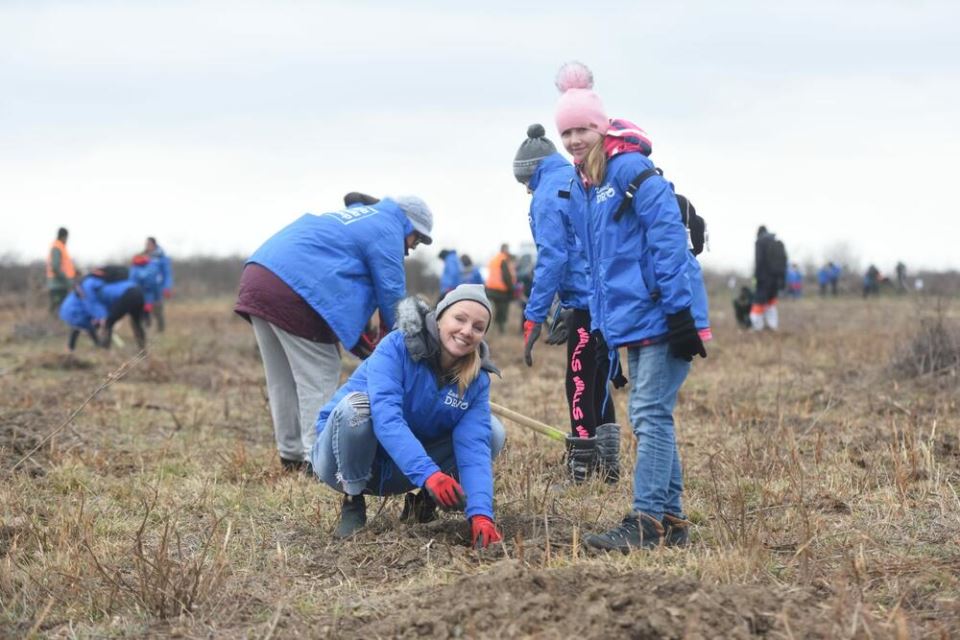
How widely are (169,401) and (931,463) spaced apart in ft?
21.3

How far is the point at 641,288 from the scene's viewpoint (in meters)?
3.99

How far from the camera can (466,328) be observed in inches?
162

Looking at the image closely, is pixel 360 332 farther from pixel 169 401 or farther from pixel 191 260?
pixel 191 260

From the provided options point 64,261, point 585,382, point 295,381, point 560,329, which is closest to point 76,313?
point 64,261

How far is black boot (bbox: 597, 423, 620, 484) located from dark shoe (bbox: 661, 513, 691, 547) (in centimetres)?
137

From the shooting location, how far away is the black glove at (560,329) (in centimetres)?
586

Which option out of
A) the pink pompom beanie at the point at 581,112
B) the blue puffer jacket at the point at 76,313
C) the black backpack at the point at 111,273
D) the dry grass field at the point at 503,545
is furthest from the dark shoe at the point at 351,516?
the blue puffer jacket at the point at 76,313

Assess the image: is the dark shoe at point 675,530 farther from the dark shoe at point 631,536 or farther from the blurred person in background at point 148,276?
the blurred person in background at point 148,276

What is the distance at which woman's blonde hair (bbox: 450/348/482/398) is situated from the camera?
418cm

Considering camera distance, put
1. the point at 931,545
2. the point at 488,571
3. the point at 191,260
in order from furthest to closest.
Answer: the point at 191,260
the point at 931,545
the point at 488,571

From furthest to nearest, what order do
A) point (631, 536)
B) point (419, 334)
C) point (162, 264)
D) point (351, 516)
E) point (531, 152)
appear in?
1. point (162, 264)
2. point (531, 152)
3. point (351, 516)
4. point (419, 334)
5. point (631, 536)

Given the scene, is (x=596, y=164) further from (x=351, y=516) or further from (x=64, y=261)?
(x=64, y=261)

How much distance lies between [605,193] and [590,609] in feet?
5.61

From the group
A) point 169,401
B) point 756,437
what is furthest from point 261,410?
point 756,437
